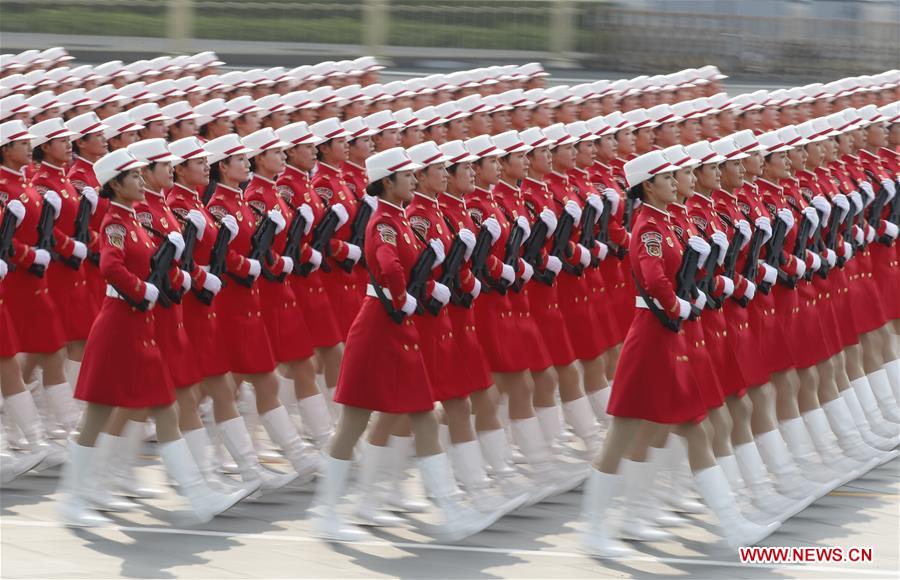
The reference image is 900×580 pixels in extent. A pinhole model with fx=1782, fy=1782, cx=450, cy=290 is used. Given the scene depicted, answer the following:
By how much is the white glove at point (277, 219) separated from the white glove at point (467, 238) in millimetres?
1206

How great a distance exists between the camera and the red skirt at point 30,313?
9172mm

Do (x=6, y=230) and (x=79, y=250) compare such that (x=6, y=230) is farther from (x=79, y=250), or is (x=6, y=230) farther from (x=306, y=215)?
(x=306, y=215)

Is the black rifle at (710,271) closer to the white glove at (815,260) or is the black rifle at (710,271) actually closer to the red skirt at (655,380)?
the red skirt at (655,380)

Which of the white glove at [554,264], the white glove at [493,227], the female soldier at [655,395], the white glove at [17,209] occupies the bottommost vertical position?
the female soldier at [655,395]

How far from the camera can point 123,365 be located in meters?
7.92

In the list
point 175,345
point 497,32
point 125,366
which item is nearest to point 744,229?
point 175,345

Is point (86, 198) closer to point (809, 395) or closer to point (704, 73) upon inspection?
point (809, 395)

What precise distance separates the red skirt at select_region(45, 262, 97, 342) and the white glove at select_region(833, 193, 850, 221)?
410 cm

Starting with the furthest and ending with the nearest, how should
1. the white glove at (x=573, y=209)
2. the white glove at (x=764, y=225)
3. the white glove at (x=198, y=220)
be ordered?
the white glove at (x=573, y=209) < the white glove at (x=764, y=225) < the white glove at (x=198, y=220)

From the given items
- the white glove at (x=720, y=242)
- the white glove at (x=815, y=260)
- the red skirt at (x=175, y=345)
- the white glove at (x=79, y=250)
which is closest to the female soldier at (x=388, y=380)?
the red skirt at (x=175, y=345)

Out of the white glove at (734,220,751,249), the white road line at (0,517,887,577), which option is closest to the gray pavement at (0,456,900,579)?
the white road line at (0,517,887,577)

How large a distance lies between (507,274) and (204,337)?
1.53m

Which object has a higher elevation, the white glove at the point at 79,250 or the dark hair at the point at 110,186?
the dark hair at the point at 110,186

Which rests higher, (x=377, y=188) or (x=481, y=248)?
(x=377, y=188)
